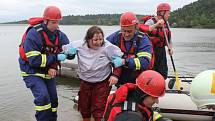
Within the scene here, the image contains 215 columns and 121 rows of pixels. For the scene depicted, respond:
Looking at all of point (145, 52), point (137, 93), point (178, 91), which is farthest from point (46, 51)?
point (178, 91)

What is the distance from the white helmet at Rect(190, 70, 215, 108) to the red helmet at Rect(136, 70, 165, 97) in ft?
1.68

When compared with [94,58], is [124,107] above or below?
below

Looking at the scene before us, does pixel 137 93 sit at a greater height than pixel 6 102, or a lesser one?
greater

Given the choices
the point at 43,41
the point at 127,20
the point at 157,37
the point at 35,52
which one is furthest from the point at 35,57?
the point at 157,37

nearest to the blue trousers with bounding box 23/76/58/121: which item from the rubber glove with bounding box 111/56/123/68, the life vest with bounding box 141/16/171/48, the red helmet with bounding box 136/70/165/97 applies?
the rubber glove with bounding box 111/56/123/68

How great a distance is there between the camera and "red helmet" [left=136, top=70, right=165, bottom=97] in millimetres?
3533

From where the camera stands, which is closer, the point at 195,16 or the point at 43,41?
the point at 43,41

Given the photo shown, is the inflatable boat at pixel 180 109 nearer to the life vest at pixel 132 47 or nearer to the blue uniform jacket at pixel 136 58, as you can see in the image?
the blue uniform jacket at pixel 136 58

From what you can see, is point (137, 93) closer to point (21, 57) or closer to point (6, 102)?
point (21, 57)

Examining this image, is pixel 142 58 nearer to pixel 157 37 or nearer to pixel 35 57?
pixel 35 57

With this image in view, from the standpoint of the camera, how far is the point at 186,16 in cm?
8219

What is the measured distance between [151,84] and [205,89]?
0.66 m

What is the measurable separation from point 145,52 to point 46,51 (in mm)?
1341

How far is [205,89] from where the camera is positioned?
2986mm
